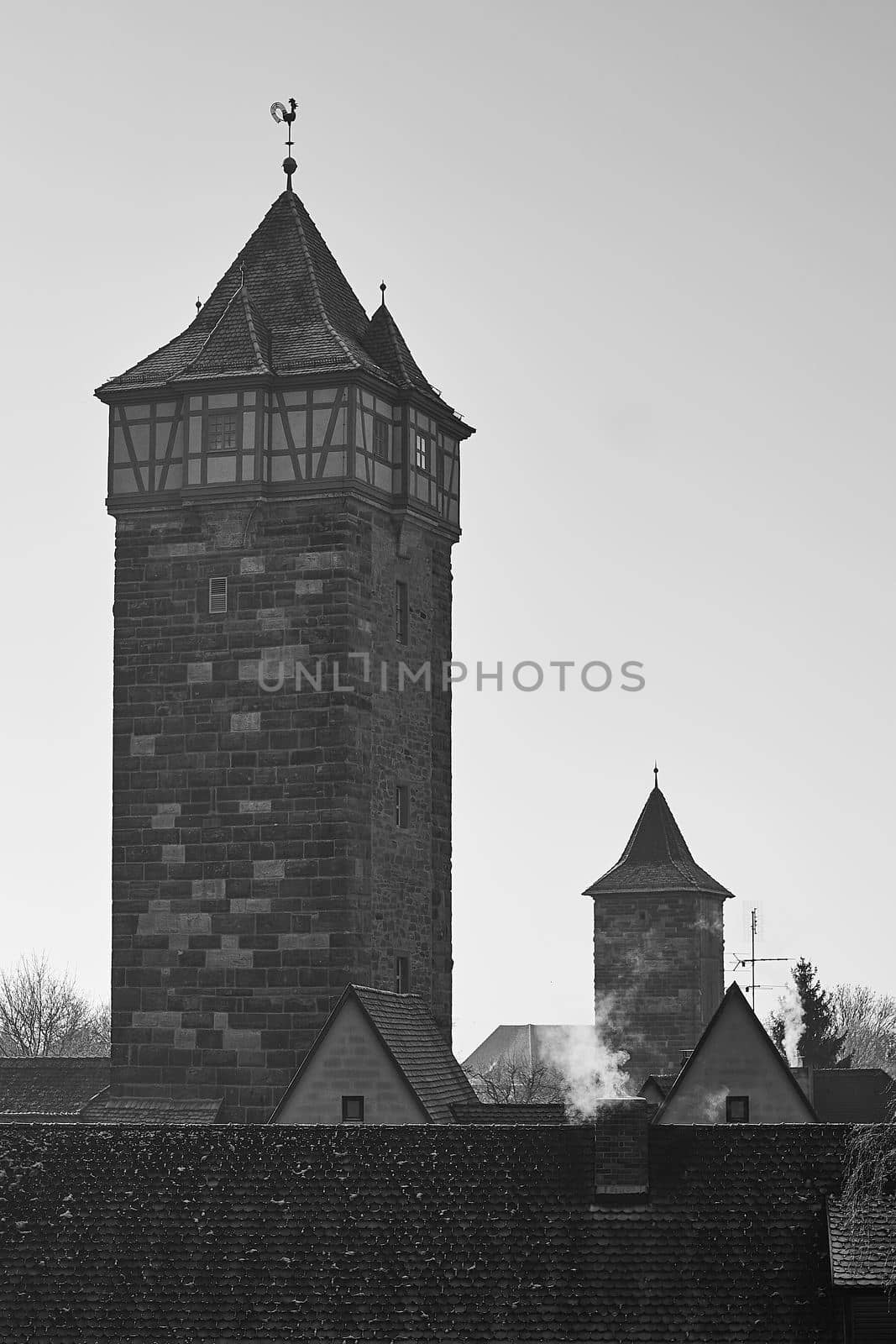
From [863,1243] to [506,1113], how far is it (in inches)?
452

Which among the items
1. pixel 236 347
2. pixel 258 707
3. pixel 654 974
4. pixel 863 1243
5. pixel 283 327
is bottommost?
pixel 863 1243

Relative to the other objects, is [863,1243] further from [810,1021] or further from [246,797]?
[810,1021]

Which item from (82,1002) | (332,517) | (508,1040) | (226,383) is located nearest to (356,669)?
(332,517)

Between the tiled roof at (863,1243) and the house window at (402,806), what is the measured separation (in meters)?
15.8

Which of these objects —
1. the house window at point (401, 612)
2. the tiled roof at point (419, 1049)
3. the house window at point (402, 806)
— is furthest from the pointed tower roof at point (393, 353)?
the tiled roof at point (419, 1049)

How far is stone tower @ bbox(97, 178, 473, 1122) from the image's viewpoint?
3969 cm

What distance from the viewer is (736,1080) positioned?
34062 mm

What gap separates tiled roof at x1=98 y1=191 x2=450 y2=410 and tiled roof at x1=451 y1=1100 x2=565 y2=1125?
38.2ft

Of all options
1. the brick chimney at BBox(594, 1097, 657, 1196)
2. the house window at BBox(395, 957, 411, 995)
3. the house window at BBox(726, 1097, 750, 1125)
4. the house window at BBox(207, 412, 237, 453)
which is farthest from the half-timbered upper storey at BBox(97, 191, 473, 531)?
the brick chimney at BBox(594, 1097, 657, 1196)

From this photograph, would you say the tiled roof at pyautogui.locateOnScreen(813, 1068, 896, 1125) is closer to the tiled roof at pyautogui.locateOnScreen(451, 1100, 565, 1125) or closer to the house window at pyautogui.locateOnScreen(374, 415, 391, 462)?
the tiled roof at pyautogui.locateOnScreen(451, 1100, 565, 1125)

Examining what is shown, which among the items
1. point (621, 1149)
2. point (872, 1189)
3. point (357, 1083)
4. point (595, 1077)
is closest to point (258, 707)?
point (357, 1083)

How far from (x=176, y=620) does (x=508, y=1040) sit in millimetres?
101888

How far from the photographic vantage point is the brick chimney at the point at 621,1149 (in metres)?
27.7

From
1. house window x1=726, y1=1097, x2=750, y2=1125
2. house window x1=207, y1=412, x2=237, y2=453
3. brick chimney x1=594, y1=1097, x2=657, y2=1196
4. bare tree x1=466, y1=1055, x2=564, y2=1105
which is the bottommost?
brick chimney x1=594, y1=1097, x2=657, y2=1196
